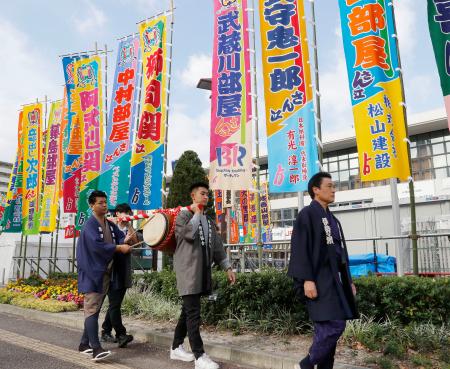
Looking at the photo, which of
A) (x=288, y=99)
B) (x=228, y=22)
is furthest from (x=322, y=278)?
(x=228, y=22)

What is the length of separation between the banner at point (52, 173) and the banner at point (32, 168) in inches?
17.3

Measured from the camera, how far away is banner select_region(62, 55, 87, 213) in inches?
513

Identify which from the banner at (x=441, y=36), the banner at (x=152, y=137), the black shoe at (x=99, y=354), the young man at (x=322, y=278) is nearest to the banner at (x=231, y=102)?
the banner at (x=152, y=137)

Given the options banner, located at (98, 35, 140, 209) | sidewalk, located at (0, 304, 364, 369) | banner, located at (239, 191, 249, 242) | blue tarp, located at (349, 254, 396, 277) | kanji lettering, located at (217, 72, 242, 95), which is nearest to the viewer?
sidewalk, located at (0, 304, 364, 369)

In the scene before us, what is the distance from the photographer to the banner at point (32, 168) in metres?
16.3

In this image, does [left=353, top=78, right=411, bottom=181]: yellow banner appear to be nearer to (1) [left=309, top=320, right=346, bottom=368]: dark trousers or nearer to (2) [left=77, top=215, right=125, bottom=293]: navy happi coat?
(1) [left=309, top=320, right=346, bottom=368]: dark trousers

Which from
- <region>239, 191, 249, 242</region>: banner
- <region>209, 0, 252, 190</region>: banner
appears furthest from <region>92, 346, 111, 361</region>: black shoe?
<region>239, 191, 249, 242</region>: banner

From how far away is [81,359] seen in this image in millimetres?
5305

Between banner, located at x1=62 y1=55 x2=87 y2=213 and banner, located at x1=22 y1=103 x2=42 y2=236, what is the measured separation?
3648 millimetres

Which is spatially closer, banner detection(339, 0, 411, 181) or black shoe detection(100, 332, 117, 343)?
black shoe detection(100, 332, 117, 343)

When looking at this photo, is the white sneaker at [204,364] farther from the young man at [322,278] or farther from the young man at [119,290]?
the young man at [119,290]

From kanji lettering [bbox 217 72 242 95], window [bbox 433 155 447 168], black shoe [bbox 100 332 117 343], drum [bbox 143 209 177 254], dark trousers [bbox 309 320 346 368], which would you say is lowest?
black shoe [bbox 100 332 117 343]

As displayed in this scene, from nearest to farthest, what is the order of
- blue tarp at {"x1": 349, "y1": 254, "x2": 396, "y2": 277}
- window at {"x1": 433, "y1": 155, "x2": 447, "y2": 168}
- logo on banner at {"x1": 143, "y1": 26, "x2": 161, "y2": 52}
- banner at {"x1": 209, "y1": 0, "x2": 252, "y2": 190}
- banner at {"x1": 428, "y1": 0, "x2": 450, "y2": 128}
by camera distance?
banner at {"x1": 428, "y1": 0, "x2": 450, "y2": 128}, banner at {"x1": 209, "y1": 0, "x2": 252, "y2": 190}, logo on banner at {"x1": 143, "y1": 26, "x2": 161, "y2": 52}, blue tarp at {"x1": 349, "y1": 254, "x2": 396, "y2": 277}, window at {"x1": 433, "y1": 155, "x2": 447, "y2": 168}

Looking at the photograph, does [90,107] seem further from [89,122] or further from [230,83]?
[230,83]
